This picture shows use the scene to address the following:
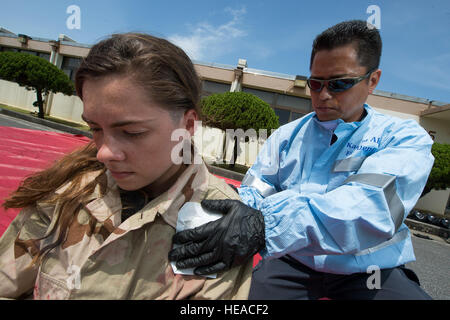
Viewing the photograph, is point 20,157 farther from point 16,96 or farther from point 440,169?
point 16,96

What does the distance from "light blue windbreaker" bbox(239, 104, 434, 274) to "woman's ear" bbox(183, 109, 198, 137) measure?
45 centimetres

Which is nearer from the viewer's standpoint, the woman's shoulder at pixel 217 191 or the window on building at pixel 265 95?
the woman's shoulder at pixel 217 191

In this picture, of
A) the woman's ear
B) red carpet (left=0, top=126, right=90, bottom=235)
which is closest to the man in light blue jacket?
the woman's ear

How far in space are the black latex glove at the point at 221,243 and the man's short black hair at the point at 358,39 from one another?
1071mm

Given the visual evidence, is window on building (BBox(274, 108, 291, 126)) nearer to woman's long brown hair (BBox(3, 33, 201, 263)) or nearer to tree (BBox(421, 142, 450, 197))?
tree (BBox(421, 142, 450, 197))

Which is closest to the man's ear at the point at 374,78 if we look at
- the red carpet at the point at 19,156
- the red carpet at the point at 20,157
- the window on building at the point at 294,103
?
the red carpet at the point at 20,157

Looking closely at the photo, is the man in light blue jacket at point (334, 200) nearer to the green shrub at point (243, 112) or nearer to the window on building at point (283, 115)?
the green shrub at point (243, 112)

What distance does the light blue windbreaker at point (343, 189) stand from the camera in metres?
0.99

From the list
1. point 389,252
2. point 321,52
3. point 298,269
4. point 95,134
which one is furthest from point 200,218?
point 321,52

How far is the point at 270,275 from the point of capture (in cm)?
157

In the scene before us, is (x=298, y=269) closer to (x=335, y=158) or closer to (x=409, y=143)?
(x=335, y=158)

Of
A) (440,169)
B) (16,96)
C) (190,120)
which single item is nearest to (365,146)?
(190,120)

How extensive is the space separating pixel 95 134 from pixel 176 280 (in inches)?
24.6

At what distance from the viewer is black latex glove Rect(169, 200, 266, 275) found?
976 millimetres
